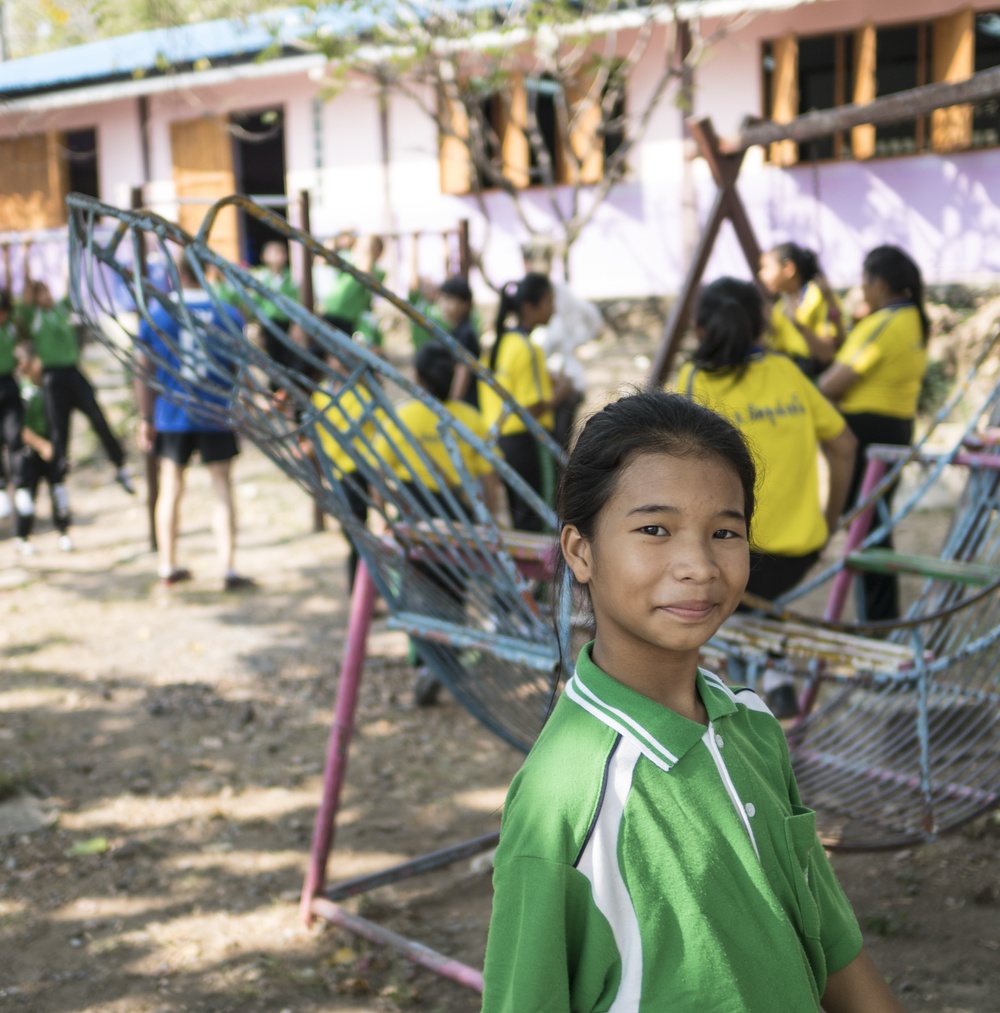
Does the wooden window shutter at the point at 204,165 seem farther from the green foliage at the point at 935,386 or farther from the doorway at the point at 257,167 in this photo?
the green foliage at the point at 935,386

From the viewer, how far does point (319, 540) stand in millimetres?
7008

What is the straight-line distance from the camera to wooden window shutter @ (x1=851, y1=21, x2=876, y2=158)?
9.49 meters

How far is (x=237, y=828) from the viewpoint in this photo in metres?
3.46

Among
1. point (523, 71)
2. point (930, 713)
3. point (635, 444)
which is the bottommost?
point (930, 713)

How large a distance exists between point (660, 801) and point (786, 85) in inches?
384

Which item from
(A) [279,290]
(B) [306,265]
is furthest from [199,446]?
(A) [279,290]

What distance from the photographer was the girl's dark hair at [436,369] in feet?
14.0

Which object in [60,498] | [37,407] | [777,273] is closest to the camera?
[777,273]

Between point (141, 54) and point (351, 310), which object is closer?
point (351, 310)

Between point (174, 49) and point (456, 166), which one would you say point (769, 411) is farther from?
point (174, 49)

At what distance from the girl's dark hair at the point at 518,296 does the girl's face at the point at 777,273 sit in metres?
0.89

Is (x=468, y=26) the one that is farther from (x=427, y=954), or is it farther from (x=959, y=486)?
(x=427, y=954)

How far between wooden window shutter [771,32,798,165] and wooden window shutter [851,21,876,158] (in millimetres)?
473

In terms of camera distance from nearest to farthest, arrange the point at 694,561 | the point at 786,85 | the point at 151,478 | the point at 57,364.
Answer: the point at 694,561
the point at 151,478
the point at 57,364
the point at 786,85
